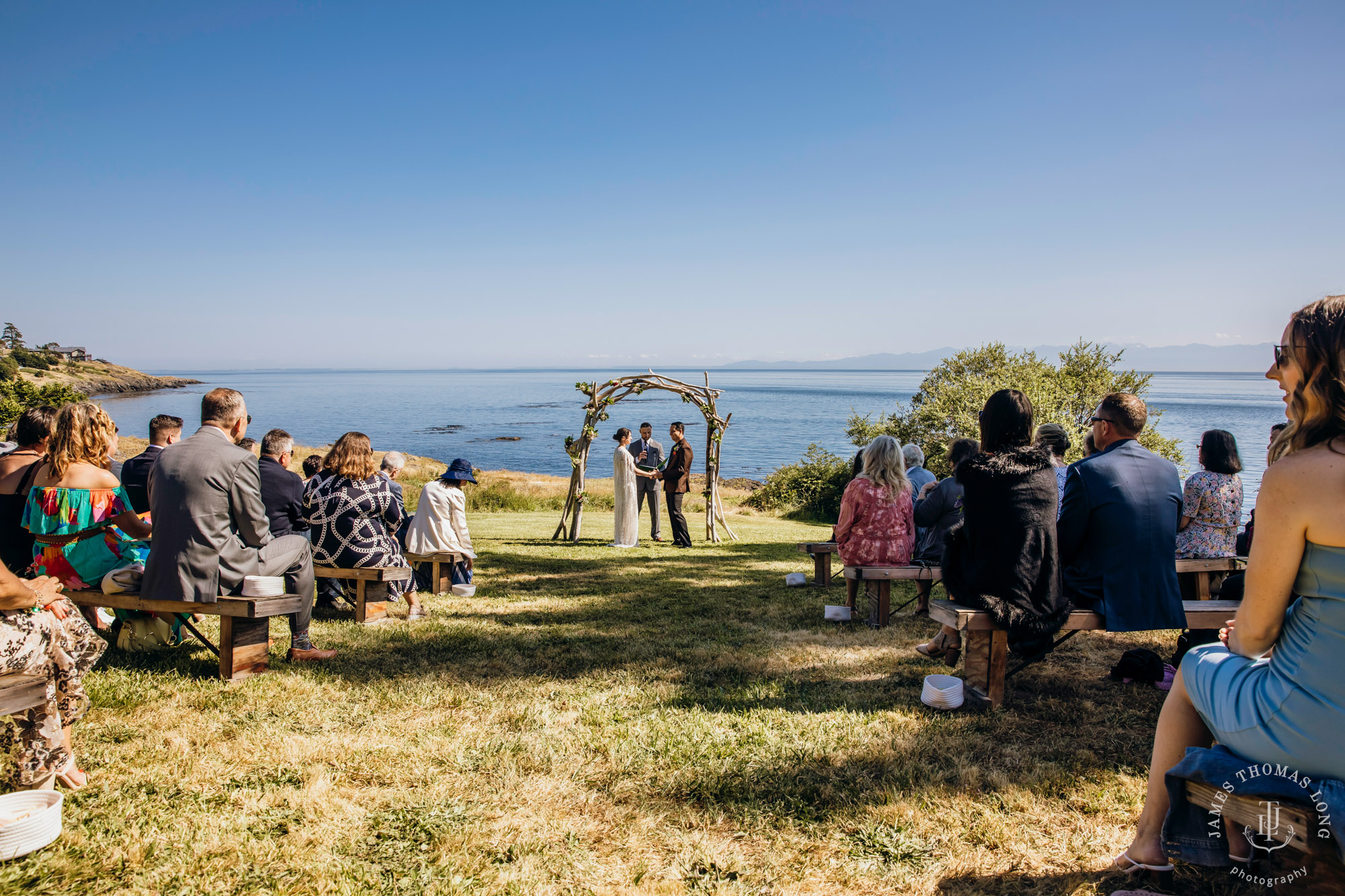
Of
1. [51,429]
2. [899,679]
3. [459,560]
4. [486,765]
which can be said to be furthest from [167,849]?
[459,560]

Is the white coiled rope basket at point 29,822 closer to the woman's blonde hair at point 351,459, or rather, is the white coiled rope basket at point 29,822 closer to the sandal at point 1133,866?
the woman's blonde hair at point 351,459

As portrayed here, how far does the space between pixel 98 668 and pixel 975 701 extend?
5363 mm

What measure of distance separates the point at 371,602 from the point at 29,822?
366cm

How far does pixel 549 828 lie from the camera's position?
2936 mm

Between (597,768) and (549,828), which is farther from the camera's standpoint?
(597,768)

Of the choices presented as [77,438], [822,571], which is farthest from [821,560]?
[77,438]

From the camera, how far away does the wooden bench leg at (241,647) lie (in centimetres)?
443

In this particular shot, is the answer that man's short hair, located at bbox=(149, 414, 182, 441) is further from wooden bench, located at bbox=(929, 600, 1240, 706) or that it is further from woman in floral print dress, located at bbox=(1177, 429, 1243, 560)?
woman in floral print dress, located at bbox=(1177, 429, 1243, 560)

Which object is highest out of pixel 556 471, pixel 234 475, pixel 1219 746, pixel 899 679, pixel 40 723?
pixel 234 475

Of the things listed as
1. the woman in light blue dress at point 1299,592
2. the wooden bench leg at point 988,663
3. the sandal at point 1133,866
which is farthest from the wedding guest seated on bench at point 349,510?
the woman in light blue dress at point 1299,592

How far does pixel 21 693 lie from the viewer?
275 cm

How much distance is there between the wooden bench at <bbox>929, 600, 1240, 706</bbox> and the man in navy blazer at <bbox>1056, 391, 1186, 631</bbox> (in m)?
0.12

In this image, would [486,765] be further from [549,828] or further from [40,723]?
[40,723]

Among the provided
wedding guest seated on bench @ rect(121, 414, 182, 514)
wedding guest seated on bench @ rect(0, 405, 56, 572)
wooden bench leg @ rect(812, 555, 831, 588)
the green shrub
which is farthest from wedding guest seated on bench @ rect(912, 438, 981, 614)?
the green shrub
